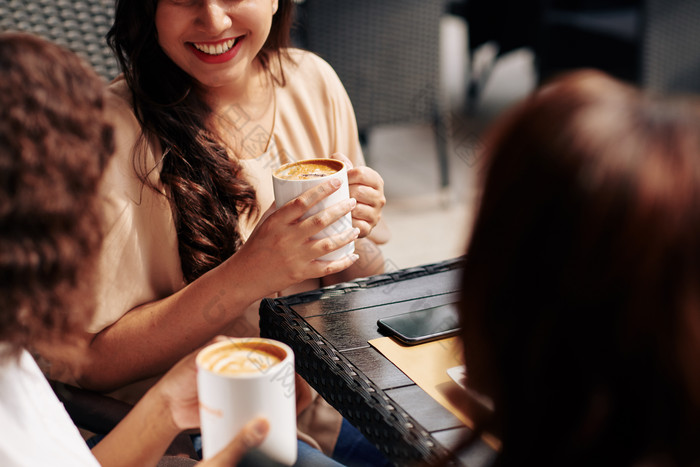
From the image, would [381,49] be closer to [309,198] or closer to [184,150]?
[184,150]

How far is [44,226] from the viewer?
698 millimetres

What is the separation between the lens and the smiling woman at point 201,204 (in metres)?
1.22

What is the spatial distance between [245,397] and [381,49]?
238 centimetres

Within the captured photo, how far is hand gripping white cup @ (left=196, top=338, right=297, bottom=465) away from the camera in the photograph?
31.1 inches

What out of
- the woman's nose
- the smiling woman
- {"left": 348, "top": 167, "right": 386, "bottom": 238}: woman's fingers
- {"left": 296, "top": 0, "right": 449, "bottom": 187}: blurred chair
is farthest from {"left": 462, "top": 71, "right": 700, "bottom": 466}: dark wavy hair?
{"left": 296, "top": 0, "right": 449, "bottom": 187}: blurred chair

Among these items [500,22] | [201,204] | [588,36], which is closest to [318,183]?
[201,204]

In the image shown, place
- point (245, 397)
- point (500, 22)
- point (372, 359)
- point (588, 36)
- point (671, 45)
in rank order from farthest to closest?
1. point (500, 22)
2. point (588, 36)
3. point (671, 45)
4. point (372, 359)
5. point (245, 397)

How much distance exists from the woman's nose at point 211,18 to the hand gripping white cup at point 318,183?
28 cm

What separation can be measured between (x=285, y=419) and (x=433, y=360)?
0.90 ft

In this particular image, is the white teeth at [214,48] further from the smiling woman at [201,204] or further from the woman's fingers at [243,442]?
the woman's fingers at [243,442]

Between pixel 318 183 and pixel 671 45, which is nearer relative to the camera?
pixel 318 183

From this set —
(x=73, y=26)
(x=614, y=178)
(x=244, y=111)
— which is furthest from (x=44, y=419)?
(x=73, y=26)

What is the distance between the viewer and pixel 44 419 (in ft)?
2.65

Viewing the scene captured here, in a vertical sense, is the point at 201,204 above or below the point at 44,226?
below
